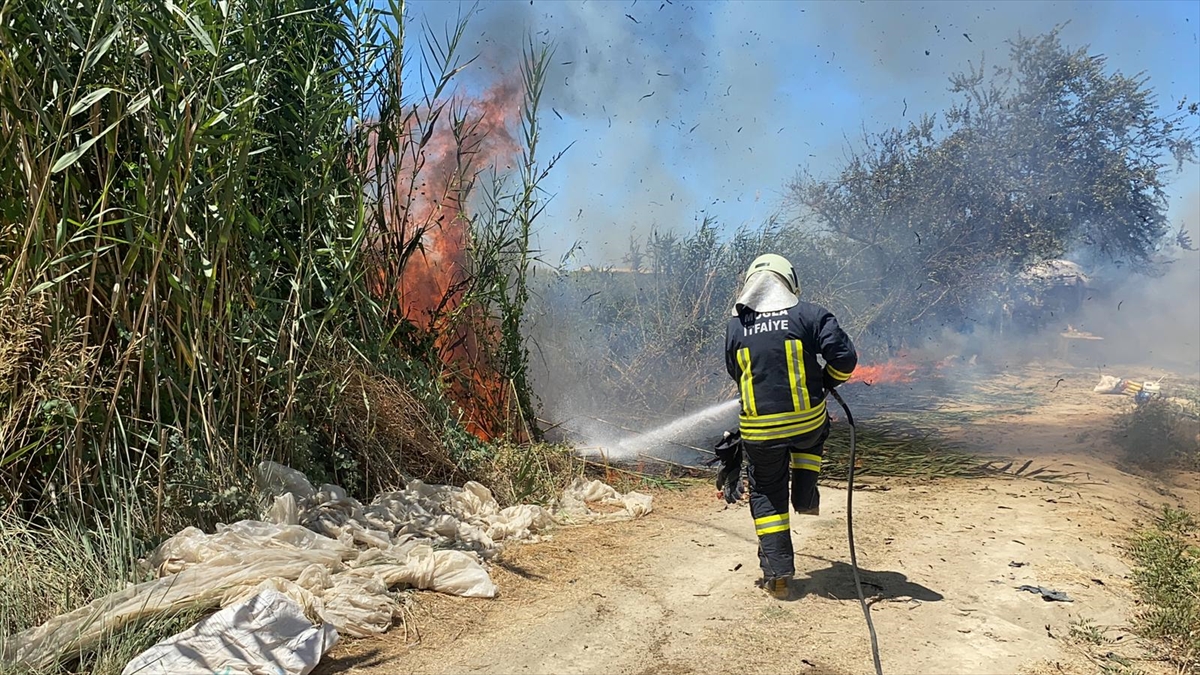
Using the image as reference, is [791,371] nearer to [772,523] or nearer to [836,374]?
[836,374]

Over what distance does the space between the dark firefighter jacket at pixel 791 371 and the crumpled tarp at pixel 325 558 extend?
1661 mm

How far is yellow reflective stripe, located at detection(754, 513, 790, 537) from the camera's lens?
439 cm

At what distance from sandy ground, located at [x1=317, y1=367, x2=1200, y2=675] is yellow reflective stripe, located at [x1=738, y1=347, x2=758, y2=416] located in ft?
3.19

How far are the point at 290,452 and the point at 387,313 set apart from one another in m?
1.36

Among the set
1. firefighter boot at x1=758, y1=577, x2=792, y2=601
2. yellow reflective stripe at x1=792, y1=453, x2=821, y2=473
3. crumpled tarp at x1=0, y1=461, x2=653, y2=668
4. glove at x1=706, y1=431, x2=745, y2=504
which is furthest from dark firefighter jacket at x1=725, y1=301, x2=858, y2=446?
crumpled tarp at x1=0, y1=461, x2=653, y2=668

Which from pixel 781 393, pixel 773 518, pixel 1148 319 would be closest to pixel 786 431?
pixel 781 393

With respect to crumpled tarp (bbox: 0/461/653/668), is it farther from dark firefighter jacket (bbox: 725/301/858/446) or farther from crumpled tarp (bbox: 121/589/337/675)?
dark firefighter jacket (bbox: 725/301/858/446)

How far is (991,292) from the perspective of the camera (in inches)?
553

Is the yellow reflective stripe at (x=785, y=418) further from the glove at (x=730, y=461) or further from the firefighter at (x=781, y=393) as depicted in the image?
the glove at (x=730, y=461)

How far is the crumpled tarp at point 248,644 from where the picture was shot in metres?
3.08

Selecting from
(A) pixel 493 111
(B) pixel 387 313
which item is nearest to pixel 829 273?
(A) pixel 493 111

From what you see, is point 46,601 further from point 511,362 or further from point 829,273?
point 829,273

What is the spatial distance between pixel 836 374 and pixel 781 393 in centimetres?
30

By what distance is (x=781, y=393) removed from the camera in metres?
4.35
